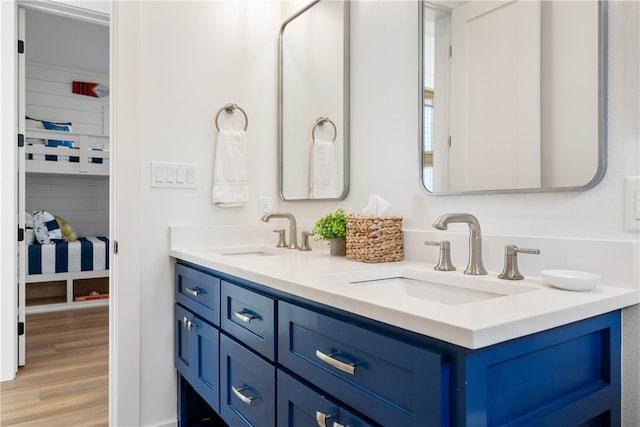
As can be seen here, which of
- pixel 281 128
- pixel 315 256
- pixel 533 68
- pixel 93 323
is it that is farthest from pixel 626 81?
pixel 93 323

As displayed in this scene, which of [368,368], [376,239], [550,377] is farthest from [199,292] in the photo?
[550,377]

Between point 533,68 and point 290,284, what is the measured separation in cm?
87

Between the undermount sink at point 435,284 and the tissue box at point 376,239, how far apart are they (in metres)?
0.16

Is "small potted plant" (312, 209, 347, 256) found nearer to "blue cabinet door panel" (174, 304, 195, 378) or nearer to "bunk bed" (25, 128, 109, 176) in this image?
"blue cabinet door panel" (174, 304, 195, 378)

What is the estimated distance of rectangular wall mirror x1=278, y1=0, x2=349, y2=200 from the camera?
1.82 meters

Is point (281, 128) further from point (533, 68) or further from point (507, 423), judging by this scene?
point (507, 423)

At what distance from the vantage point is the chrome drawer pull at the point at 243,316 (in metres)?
1.23

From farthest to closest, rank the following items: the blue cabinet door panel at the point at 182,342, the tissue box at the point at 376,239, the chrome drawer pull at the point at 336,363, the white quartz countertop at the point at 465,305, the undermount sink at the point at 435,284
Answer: the blue cabinet door panel at the point at 182,342
the tissue box at the point at 376,239
the undermount sink at the point at 435,284
the chrome drawer pull at the point at 336,363
the white quartz countertop at the point at 465,305

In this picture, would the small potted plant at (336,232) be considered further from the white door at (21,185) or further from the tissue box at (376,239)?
the white door at (21,185)

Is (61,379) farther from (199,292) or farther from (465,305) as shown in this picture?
(465,305)

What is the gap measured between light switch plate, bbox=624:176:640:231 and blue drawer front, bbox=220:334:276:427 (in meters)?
0.92

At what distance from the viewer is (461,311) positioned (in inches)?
28.0

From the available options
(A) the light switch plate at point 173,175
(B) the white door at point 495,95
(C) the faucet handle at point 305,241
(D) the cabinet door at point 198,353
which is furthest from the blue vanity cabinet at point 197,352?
(B) the white door at point 495,95

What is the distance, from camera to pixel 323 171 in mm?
1931
